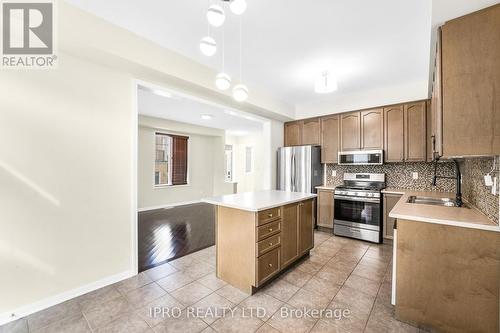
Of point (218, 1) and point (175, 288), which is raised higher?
point (218, 1)

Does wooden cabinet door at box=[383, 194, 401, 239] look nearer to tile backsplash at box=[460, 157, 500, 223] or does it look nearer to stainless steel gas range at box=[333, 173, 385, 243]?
stainless steel gas range at box=[333, 173, 385, 243]

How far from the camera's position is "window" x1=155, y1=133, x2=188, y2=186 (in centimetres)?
621

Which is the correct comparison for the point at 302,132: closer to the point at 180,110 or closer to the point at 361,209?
the point at 361,209

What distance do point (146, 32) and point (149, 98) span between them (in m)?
1.91

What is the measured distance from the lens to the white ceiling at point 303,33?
1.88 metres

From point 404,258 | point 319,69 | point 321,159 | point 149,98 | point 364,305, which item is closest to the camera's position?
point 404,258

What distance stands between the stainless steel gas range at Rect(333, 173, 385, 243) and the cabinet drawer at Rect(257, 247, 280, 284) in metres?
2.02

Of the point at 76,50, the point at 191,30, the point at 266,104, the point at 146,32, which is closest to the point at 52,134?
the point at 76,50

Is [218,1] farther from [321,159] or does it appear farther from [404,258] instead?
[321,159]

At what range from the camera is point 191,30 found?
221 centimetres

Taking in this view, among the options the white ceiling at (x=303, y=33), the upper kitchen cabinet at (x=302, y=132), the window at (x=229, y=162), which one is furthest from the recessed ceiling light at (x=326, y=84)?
the window at (x=229, y=162)

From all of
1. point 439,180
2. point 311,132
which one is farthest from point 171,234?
point 439,180

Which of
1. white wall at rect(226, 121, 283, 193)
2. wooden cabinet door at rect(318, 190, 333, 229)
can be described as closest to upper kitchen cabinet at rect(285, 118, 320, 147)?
wooden cabinet door at rect(318, 190, 333, 229)

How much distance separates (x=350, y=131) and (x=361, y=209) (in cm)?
150
